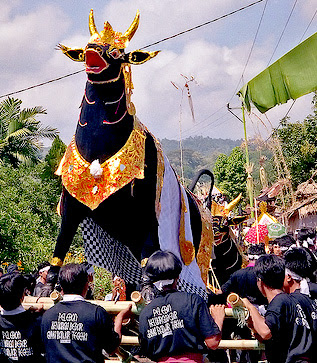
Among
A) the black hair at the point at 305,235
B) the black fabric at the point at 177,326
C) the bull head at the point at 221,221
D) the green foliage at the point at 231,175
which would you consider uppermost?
the green foliage at the point at 231,175

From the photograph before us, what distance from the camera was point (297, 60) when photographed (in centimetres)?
550

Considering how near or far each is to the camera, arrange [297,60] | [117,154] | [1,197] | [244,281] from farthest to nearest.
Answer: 1. [1,197]
2. [297,60]
3. [244,281]
4. [117,154]

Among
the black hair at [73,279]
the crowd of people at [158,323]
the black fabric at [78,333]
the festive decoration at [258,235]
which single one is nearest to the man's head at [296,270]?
the crowd of people at [158,323]

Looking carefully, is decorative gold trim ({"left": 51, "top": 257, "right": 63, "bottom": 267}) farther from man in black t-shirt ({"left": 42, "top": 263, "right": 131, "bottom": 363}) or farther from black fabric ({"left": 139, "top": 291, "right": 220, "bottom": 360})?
black fabric ({"left": 139, "top": 291, "right": 220, "bottom": 360})

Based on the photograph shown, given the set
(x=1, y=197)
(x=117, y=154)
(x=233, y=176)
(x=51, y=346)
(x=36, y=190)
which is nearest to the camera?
(x=51, y=346)

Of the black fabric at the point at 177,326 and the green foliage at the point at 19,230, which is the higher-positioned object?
the green foliage at the point at 19,230

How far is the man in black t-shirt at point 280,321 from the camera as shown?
10.2 ft

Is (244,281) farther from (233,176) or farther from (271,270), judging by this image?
(233,176)

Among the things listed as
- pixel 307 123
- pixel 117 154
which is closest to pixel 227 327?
pixel 117 154

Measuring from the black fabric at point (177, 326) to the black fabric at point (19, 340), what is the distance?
29.5 inches

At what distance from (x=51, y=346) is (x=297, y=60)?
3.86 meters

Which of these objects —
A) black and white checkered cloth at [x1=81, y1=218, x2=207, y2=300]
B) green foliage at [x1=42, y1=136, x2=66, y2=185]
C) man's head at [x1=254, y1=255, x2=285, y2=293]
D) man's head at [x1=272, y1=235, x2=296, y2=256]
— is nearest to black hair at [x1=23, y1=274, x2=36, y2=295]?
black and white checkered cloth at [x1=81, y1=218, x2=207, y2=300]

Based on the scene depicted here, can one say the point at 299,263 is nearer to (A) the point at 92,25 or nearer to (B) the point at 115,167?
(B) the point at 115,167

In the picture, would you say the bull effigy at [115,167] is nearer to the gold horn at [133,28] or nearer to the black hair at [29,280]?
the gold horn at [133,28]
